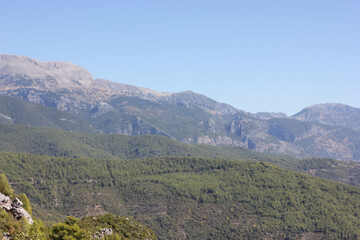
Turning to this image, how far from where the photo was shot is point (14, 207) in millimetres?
86438

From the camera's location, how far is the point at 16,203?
88562mm

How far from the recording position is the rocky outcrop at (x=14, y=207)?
84.4m

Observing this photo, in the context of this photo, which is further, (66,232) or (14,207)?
(66,232)

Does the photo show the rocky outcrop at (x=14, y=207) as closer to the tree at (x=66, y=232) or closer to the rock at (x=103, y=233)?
the tree at (x=66, y=232)

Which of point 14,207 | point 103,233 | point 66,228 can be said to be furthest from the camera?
point 103,233

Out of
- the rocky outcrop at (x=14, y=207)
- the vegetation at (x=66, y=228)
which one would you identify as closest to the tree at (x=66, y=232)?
the vegetation at (x=66, y=228)

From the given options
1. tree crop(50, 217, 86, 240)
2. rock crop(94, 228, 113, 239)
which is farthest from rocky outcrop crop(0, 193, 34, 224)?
rock crop(94, 228, 113, 239)

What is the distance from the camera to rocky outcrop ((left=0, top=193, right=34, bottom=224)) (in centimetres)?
8438

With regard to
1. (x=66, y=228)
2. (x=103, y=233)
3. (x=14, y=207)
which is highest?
(x=14, y=207)

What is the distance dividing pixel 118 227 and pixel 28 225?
169 feet

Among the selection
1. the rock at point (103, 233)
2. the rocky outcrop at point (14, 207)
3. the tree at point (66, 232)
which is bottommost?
the rock at point (103, 233)

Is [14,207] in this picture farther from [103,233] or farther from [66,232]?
[103,233]

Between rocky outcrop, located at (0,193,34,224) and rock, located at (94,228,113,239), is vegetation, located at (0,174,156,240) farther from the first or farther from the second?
rocky outcrop, located at (0,193,34,224)

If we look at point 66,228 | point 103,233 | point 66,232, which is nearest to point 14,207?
point 66,232
